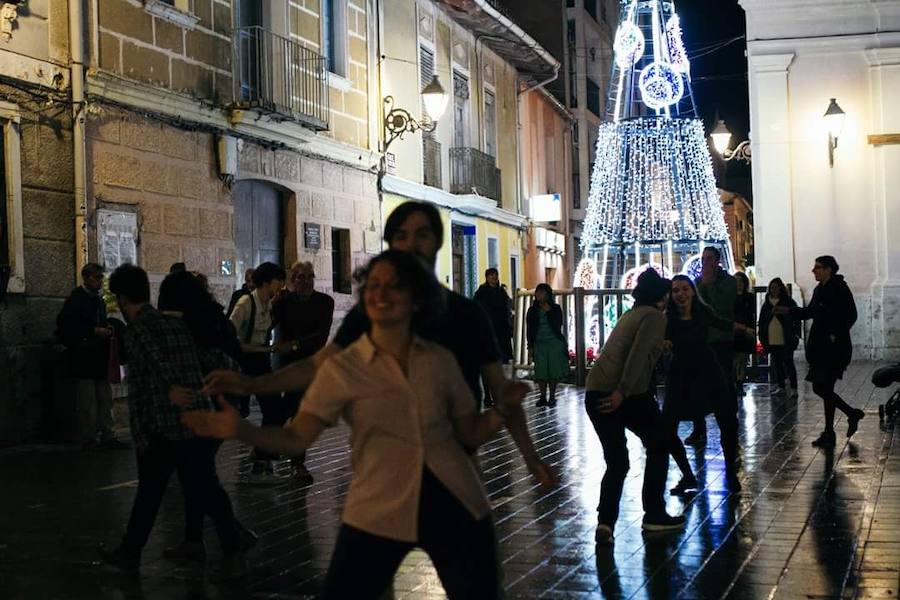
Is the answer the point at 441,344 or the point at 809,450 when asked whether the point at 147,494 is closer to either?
the point at 441,344

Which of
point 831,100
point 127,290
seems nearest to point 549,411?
point 127,290

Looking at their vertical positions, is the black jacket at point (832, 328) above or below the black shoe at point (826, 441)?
above

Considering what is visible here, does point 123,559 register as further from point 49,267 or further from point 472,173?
point 472,173

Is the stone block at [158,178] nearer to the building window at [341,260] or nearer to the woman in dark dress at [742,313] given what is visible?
the building window at [341,260]

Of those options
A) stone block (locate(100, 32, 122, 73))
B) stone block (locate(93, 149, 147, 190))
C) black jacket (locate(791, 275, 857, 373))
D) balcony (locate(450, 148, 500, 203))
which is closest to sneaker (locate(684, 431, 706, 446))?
black jacket (locate(791, 275, 857, 373))

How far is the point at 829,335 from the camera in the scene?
11883 millimetres

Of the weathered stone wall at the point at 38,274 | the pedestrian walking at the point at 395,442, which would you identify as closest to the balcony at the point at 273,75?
the weathered stone wall at the point at 38,274

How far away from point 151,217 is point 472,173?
42.4ft

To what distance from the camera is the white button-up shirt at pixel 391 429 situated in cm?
394

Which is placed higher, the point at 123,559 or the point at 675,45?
the point at 675,45

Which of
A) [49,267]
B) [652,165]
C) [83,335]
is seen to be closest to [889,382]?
[83,335]

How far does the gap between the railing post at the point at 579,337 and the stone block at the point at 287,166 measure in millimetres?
4689

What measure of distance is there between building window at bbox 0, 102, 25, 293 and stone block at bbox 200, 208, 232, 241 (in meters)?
3.46

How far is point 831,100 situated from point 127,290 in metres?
20.0
